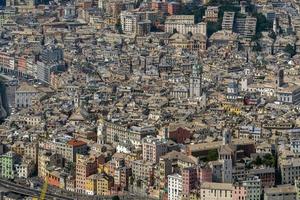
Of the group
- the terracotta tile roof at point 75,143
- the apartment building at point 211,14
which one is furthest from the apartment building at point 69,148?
the apartment building at point 211,14

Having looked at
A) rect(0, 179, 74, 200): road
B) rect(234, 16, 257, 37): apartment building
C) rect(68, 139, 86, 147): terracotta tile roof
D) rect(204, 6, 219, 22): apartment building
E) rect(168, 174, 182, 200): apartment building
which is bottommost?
rect(0, 179, 74, 200): road

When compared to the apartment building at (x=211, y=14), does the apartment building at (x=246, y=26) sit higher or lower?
lower

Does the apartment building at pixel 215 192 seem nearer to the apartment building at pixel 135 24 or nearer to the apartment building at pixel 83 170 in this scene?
the apartment building at pixel 83 170

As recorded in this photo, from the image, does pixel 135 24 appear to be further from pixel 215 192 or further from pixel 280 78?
pixel 215 192

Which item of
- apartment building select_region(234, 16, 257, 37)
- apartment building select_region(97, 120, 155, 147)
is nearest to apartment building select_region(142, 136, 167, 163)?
apartment building select_region(97, 120, 155, 147)

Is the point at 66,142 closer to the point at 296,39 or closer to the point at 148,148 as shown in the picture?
the point at 148,148

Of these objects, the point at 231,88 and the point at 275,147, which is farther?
the point at 231,88

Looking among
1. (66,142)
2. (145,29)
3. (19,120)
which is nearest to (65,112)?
(19,120)

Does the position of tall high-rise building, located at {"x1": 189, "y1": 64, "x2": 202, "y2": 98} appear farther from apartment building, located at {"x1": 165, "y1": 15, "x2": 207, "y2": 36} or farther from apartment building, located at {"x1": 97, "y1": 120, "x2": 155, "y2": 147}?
apartment building, located at {"x1": 165, "y1": 15, "x2": 207, "y2": 36}
